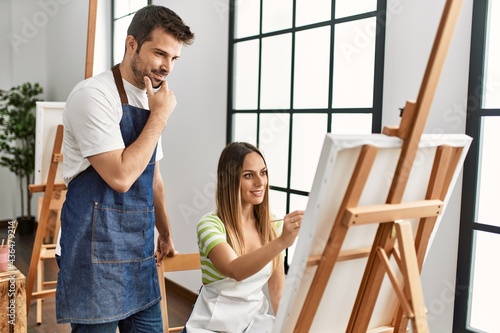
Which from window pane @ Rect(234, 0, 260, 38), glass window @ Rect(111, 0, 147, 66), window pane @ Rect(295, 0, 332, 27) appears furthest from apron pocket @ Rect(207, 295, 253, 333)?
glass window @ Rect(111, 0, 147, 66)

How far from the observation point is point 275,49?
10.6 ft

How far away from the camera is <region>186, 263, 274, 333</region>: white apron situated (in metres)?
1.86

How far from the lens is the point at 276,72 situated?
3.21 metres

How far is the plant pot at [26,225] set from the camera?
6391 millimetres

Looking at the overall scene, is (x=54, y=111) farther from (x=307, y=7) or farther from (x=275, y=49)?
(x=307, y=7)

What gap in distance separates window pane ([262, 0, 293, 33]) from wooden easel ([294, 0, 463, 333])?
1.87 m

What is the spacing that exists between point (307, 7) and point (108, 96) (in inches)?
65.0

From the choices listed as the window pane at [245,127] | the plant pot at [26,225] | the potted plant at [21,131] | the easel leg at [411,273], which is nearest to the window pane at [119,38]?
the potted plant at [21,131]

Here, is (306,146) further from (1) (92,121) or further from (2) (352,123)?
(1) (92,121)

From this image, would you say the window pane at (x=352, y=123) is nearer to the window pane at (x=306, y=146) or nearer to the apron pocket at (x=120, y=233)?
the window pane at (x=306, y=146)

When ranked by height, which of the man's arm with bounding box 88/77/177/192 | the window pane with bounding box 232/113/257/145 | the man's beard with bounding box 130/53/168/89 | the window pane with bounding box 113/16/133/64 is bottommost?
the man's arm with bounding box 88/77/177/192

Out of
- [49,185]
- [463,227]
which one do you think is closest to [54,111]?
[49,185]

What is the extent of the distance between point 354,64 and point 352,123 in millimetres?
289

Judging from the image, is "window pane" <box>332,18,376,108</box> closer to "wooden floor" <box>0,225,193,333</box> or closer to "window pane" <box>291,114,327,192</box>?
"window pane" <box>291,114,327,192</box>
